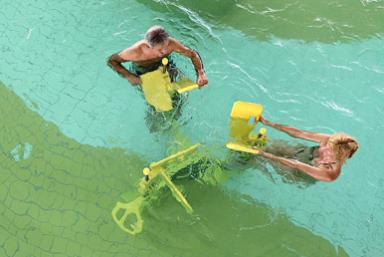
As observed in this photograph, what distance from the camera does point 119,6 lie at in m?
6.10

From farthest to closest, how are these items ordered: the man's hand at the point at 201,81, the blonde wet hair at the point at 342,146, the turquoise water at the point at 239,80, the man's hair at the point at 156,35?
the turquoise water at the point at 239,80 < the man's hand at the point at 201,81 < the man's hair at the point at 156,35 < the blonde wet hair at the point at 342,146

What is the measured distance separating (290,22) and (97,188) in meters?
3.19

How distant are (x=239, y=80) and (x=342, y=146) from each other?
2.01 meters

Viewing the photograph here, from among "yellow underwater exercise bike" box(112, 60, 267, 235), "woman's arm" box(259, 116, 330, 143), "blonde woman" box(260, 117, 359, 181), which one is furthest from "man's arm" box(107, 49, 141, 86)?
"blonde woman" box(260, 117, 359, 181)

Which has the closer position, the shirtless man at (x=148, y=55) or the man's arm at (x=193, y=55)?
the shirtless man at (x=148, y=55)

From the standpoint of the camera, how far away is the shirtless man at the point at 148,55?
13.5 feet

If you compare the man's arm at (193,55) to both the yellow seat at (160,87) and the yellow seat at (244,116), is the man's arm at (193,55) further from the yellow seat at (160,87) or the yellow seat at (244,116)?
the yellow seat at (244,116)

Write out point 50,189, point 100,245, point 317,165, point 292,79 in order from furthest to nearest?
1. point 292,79
2. point 50,189
3. point 100,245
4. point 317,165

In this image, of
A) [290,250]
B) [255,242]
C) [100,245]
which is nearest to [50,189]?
[100,245]

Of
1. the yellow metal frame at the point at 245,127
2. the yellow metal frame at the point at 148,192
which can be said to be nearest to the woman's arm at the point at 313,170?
the yellow metal frame at the point at 245,127

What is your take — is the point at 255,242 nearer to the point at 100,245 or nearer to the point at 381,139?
the point at 100,245

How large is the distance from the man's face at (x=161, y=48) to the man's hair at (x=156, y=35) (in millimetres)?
44

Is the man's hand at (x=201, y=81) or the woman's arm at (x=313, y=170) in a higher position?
the man's hand at (x=201, y=81)

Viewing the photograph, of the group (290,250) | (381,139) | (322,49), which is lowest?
(290,250)
